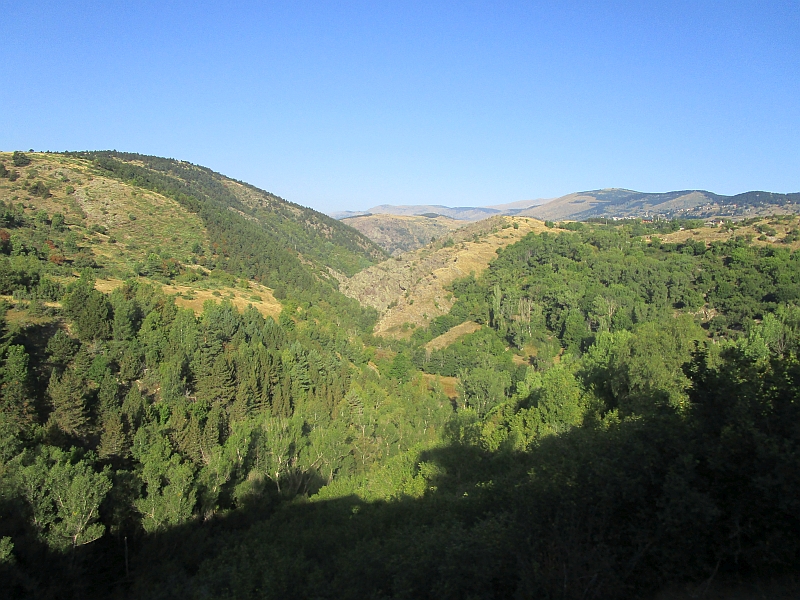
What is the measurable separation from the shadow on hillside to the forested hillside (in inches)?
2.3

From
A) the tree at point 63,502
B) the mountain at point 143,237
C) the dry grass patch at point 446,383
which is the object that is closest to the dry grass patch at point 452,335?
the dry grass patch at point 446,383

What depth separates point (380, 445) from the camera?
39250 millimetres

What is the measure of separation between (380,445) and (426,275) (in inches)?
2961

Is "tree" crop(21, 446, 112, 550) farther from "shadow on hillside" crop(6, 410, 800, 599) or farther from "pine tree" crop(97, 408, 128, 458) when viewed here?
"pine tree" crop(97, 408, 128, 458)

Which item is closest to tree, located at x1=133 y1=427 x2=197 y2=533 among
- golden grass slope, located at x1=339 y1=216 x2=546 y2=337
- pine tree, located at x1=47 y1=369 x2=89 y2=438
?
pine tree, located at x1=47 y1=369 x2=89 y2=438

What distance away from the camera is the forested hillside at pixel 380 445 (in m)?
9.62

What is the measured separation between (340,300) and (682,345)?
82295 mm

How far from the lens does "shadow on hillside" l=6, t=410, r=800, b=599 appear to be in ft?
29.3

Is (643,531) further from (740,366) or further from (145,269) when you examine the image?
(145,269)

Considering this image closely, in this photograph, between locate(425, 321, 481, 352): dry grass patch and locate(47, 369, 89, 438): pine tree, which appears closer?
locate(47, 369, 89, 438): pine tree

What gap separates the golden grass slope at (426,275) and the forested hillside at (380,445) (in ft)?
65.1

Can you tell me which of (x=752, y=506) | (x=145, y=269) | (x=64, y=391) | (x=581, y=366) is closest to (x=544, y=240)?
(x=581, y=366)

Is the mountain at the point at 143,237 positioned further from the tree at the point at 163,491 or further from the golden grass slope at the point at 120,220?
the tree at the point at 163,491

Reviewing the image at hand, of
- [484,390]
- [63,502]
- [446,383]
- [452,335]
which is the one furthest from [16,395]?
[452,335]
